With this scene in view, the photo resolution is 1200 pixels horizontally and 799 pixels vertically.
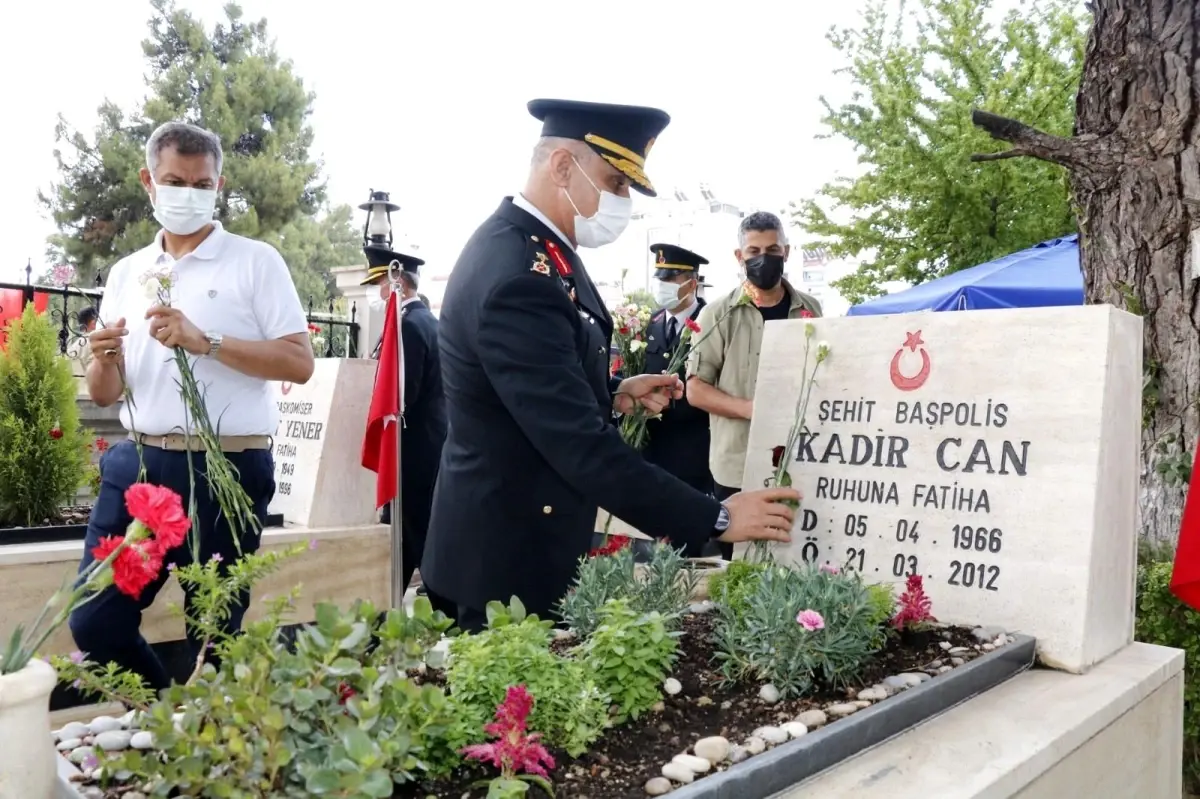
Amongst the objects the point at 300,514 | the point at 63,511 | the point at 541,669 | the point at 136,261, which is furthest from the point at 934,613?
the point at 63,511

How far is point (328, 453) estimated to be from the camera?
15.5 ft

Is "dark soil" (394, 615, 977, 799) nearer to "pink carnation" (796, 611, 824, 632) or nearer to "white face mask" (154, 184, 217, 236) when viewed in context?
"pink carnation" (796, 611, 824, 632)

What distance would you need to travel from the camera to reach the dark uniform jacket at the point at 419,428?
523cm

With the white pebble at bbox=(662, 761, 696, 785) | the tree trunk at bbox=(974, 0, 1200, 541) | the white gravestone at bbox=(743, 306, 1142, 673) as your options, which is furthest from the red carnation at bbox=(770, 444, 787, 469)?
the tree trunk at bbox=(974, 0, 1200, 541)

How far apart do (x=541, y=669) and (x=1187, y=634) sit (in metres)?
2.61

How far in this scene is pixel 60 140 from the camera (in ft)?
74.0

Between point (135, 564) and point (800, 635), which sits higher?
point (135, 564)

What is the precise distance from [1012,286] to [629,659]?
7.27 meters

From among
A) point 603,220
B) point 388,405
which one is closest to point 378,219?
point 388,405

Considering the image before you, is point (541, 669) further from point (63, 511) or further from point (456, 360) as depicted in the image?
point (63, 511)

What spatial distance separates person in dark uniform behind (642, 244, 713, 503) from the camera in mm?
4648

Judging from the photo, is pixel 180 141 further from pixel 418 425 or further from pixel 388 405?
pixel 418 425

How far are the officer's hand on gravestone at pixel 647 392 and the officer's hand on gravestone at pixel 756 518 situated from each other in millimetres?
427

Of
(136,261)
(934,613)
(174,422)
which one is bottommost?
Result: (934,613)
